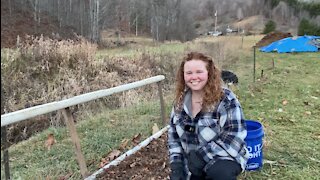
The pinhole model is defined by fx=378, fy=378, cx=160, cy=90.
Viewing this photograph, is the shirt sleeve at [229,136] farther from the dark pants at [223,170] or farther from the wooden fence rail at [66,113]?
the wooden fence rail at [66,113]

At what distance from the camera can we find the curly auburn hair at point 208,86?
2.71m

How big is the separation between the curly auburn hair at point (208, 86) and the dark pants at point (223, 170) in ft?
1.34

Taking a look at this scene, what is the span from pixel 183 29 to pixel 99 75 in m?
32.3

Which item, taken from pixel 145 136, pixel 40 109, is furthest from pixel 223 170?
pixel 145 136

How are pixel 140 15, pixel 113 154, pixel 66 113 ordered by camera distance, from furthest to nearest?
pixel 140 15 < pixel 113 154 < pixel 66 113

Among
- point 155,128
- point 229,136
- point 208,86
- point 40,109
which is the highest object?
point 208,86

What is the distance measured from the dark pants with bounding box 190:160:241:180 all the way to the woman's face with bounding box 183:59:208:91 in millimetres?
565

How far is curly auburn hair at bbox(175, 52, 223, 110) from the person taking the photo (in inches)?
107

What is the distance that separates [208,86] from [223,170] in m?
0.61

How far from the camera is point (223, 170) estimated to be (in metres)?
2.65

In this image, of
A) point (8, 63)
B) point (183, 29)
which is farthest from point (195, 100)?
point (183, 29)

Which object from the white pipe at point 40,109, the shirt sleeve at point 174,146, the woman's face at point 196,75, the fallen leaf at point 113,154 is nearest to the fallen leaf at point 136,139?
the fallen leaf at point 113,154

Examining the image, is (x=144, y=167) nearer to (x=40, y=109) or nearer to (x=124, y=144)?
(x=124, y=144)

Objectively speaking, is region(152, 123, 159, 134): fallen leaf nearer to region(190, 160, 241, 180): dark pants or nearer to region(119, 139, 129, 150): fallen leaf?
region(119, 139, 129, 150): fallen leaf
